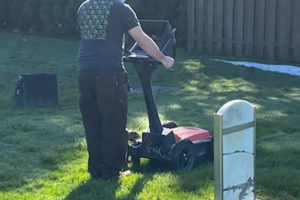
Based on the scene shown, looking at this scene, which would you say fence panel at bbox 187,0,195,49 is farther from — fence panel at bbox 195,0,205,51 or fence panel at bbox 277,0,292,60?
fence panel at bbox 277,0,292,60

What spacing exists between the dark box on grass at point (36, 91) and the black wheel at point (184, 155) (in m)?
3.79

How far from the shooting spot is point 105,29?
4.48 meters

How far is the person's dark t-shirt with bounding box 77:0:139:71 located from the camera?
14.7 feet

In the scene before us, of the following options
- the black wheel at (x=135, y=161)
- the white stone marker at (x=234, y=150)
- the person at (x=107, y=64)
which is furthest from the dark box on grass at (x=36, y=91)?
the white stone marker at (x=234, y=150)

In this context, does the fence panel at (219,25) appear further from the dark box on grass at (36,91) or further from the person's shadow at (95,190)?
the person's shadow at (95,190)

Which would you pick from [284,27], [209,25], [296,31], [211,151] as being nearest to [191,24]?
[209,25]

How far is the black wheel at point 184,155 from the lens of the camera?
489 centimetres

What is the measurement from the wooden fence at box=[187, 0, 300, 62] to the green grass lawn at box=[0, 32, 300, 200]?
1.55 meters

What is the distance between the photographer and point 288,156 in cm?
535

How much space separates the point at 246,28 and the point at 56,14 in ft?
24.5

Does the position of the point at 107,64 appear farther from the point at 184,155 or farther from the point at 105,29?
the point at 184,155

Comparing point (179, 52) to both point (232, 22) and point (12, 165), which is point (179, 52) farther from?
point (12, 165)

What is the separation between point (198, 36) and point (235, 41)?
4.18ft

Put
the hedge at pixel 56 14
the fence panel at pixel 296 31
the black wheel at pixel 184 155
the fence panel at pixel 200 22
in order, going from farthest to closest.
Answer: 1. the hedge at pixel 56 14
2. the fence panel at pixel 200 22
3. the fence panel at pixel 296 31
4. the black wheel at pixel 184 155
